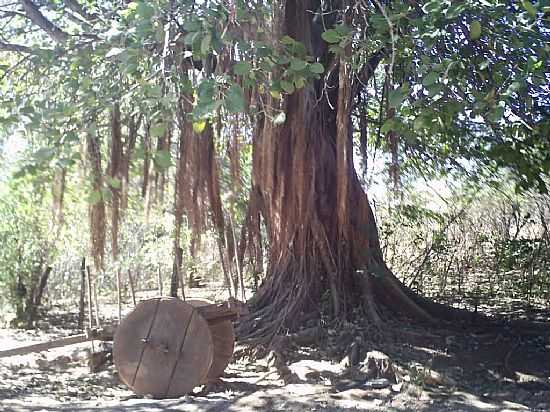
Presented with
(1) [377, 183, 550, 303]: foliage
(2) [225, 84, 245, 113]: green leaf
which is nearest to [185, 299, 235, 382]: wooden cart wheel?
(2) [225, 84, 245, 113]: green leaf

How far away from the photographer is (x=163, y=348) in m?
6.79

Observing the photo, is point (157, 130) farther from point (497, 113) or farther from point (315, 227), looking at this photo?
point (315, 227)

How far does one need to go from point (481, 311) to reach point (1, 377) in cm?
658

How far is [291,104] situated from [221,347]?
2608mm

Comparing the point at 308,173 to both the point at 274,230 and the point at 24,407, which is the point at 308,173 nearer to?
the point at 274,230

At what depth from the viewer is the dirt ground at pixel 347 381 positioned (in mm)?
6305

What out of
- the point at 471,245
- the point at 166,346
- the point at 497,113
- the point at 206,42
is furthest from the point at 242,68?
the point at 471,245

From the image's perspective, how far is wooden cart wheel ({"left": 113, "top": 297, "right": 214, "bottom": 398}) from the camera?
6691 mm

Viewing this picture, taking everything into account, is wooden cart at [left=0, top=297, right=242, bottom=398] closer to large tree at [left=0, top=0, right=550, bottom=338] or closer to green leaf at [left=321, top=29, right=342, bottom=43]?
large tree at [left=0, top=0, right=550, bottom=338]

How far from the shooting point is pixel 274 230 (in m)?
8.62

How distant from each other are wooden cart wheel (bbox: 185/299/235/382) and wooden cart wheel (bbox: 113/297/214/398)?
577 millimetres

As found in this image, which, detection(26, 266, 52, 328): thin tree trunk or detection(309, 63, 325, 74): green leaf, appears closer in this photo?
detection(309, 63, 325, 74): green leaf

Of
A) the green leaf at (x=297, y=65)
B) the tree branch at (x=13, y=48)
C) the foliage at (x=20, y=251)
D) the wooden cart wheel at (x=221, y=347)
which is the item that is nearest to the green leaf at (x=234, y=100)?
the green leaf at (x=297, y=65)

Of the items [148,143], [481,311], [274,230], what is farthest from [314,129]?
[481,311]
